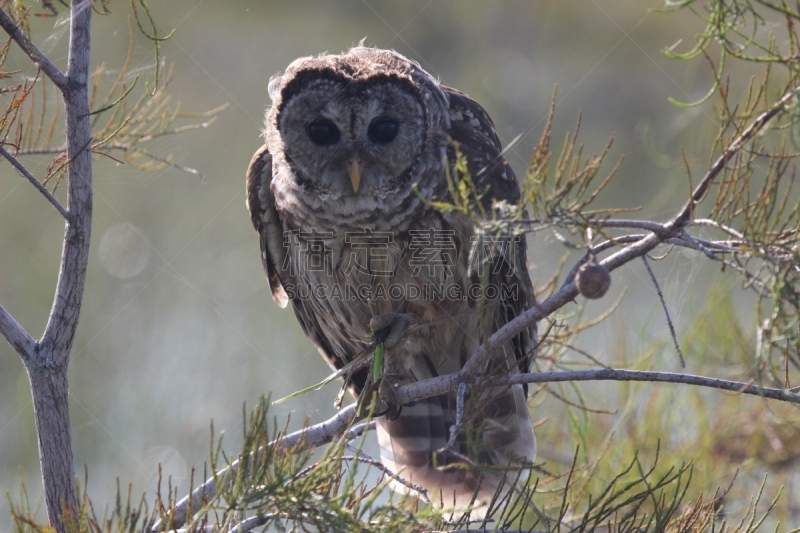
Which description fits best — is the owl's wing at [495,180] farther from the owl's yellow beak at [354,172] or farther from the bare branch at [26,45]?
the bare branch at [26,45]

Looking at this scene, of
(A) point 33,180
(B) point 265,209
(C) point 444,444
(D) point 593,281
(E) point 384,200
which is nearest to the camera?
(D) point 593,281

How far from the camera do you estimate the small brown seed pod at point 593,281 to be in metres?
1.40

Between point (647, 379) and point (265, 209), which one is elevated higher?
point (265, 209)

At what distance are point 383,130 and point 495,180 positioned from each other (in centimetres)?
39

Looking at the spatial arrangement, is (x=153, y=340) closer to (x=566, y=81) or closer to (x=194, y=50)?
(x=194, y=50)

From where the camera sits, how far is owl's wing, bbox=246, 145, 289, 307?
9.48 ft

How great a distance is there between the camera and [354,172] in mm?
2551

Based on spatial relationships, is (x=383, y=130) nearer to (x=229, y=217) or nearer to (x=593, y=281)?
(x=593, y=281)

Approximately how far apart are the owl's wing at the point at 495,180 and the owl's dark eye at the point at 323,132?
381mm

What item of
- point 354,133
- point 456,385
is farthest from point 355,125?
point 456,385

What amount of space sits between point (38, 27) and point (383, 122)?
547 cm

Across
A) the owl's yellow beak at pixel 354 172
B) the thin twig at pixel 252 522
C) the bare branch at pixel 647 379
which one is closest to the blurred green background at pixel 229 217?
the owl's yellow beak at pixel 354 172

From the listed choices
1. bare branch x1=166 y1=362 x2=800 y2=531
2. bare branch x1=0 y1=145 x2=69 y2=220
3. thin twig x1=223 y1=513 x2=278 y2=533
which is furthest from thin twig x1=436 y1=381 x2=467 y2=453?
bare branch x1=0 y1=145 x2=69 y2=220

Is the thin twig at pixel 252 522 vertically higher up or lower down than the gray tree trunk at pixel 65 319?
lower down
